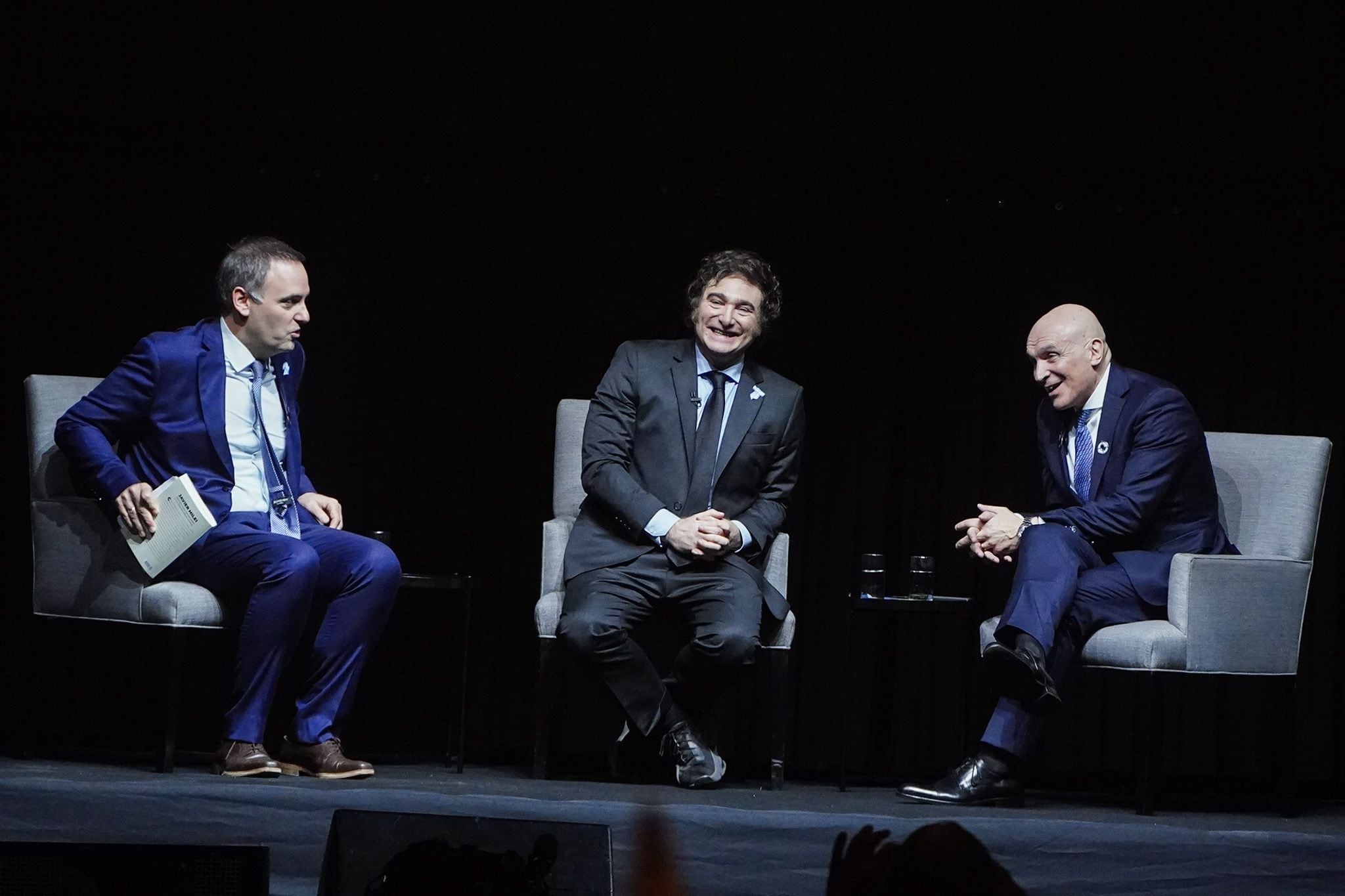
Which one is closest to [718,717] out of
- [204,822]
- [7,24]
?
[204,822]

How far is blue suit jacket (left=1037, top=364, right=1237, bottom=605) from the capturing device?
3.84m

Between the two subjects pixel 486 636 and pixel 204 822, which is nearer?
pixel 204 822

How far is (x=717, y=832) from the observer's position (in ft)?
10.5

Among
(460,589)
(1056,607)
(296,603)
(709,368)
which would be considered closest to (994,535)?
(1056,607)

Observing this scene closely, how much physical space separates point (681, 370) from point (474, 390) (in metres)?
1.18

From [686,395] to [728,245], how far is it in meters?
1.13

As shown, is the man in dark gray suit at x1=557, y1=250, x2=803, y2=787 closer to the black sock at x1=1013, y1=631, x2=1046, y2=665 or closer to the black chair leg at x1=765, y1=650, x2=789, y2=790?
the black chair leg at x1=765, y1=650, x2=789, y2=790

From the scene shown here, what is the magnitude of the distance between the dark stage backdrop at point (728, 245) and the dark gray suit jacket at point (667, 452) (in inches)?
38.6

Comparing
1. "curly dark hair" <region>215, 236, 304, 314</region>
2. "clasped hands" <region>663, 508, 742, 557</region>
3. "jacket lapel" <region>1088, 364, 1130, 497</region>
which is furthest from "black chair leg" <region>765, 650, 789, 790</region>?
"curly dark hair" <region>215, 236, 304, 314</region>

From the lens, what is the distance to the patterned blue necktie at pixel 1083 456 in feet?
13.1

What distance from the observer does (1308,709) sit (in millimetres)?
4957

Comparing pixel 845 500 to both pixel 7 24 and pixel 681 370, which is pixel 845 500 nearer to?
pixel 681 370

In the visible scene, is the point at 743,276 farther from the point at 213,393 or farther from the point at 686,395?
the point at 213,393

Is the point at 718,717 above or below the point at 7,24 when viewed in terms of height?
below
